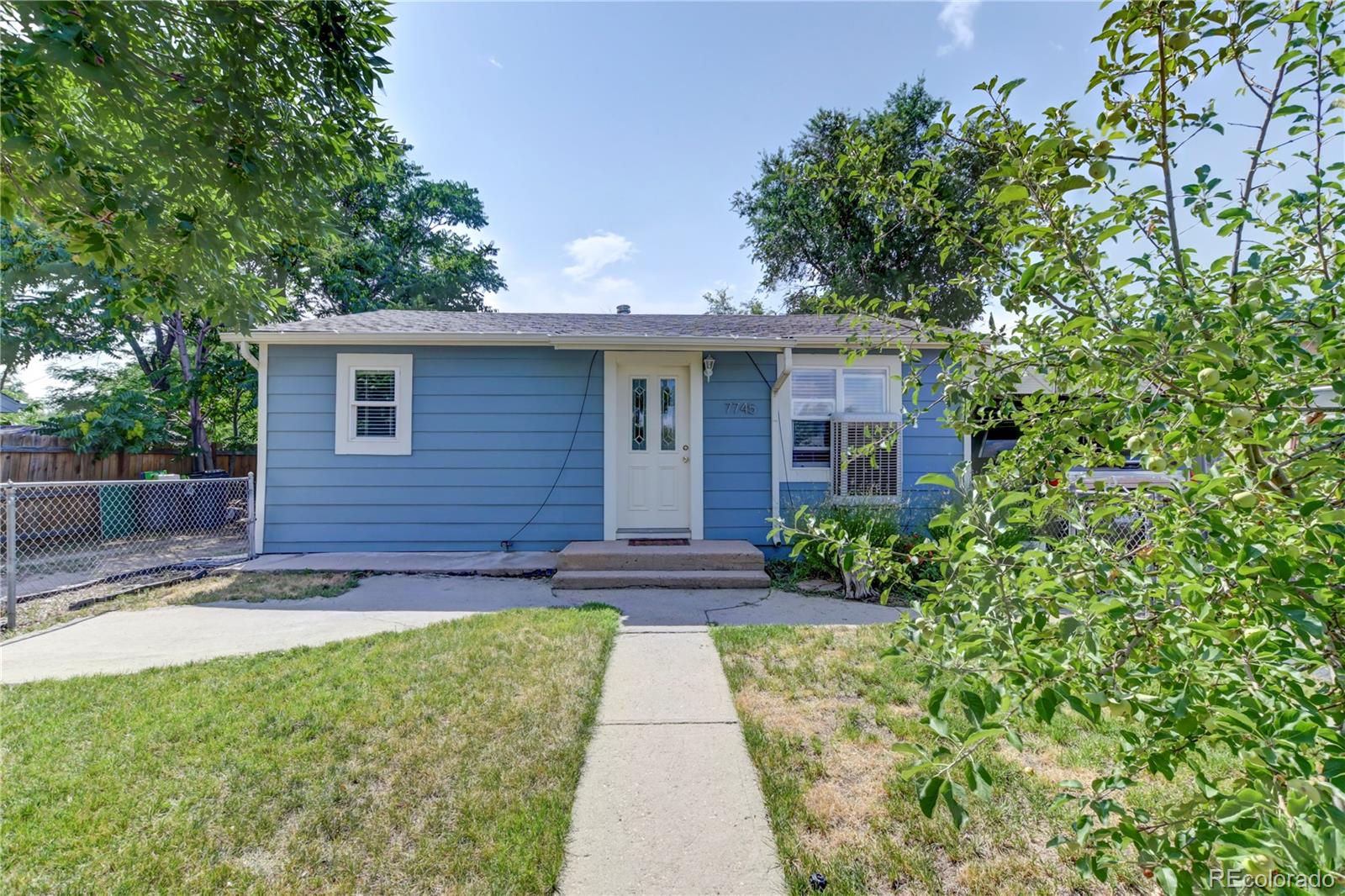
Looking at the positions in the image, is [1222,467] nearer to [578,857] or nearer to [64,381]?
[578,857]

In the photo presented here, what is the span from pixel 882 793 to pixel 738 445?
4668 millimetres

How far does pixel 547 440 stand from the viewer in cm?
659

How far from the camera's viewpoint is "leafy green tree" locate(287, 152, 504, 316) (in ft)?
51.3

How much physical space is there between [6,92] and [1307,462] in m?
3.29

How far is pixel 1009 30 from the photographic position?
3.55 meters

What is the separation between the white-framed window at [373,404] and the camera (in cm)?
646

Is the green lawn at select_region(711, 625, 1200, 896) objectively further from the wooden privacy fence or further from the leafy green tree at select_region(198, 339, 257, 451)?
the leafy green tree at select_region(198, 339, 257, 451)

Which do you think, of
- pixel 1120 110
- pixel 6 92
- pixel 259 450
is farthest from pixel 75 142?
pixel 259 450

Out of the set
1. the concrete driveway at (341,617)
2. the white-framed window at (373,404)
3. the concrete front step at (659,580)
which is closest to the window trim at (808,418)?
the concrete front step at (659,580)

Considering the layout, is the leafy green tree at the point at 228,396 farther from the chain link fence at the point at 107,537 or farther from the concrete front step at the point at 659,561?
the concrete front step at the point at 659,561

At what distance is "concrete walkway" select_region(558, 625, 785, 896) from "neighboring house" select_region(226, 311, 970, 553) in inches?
140

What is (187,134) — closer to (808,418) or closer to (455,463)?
(455,463)

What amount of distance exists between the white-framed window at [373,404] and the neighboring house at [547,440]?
0.7 inches

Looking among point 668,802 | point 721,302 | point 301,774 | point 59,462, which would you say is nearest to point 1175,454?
point 668,802
